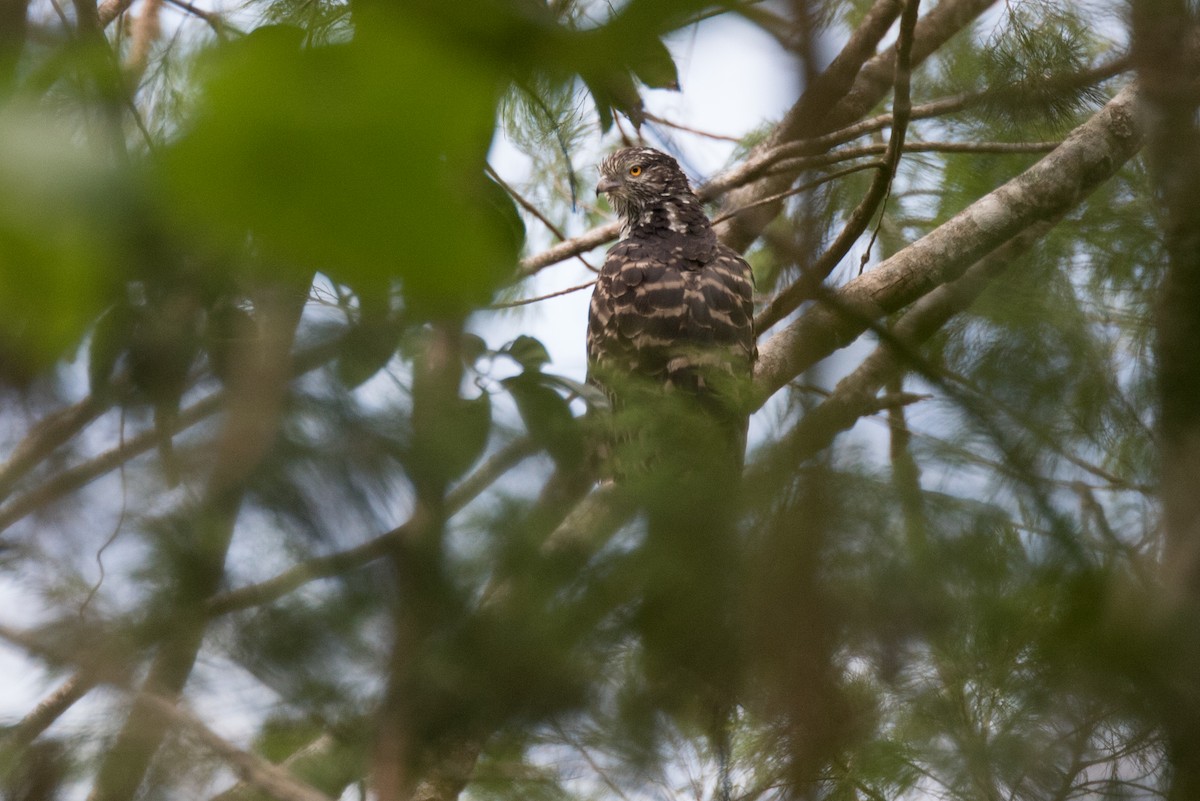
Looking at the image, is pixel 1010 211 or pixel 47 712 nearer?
pixel 47 712

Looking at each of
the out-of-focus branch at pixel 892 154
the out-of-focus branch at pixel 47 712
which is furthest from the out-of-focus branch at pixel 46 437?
the out-of-focus branch at pixel 892 154

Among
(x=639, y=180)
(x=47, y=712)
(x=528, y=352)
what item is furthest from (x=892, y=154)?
(x=47, y=712)

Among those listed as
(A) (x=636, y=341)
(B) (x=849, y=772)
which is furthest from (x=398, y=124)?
(A) (x=636, y=341)

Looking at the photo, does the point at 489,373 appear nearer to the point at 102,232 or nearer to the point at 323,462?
the point at 323,462

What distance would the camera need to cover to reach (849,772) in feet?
9.18

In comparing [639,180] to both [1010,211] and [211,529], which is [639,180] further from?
[211,529]

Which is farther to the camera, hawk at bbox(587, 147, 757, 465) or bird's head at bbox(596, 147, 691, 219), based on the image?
bird's head at bbox(596, 147, 691, 219)

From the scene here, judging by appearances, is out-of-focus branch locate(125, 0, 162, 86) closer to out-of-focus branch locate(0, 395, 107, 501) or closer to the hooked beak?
the hooked beak

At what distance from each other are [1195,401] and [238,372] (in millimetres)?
1890

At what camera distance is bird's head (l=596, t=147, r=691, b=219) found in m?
6.07

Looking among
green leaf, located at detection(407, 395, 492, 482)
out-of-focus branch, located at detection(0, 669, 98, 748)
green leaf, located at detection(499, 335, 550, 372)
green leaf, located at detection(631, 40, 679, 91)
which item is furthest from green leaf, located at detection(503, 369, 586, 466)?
out-of-focus branch, located at detection(0, 669, 98, 748)

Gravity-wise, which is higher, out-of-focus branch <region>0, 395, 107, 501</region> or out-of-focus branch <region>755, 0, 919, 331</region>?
out-of-focus branch <region>755, 0, 919, 331</region>

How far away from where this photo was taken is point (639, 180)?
20.1ft

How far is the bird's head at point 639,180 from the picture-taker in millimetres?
6066
